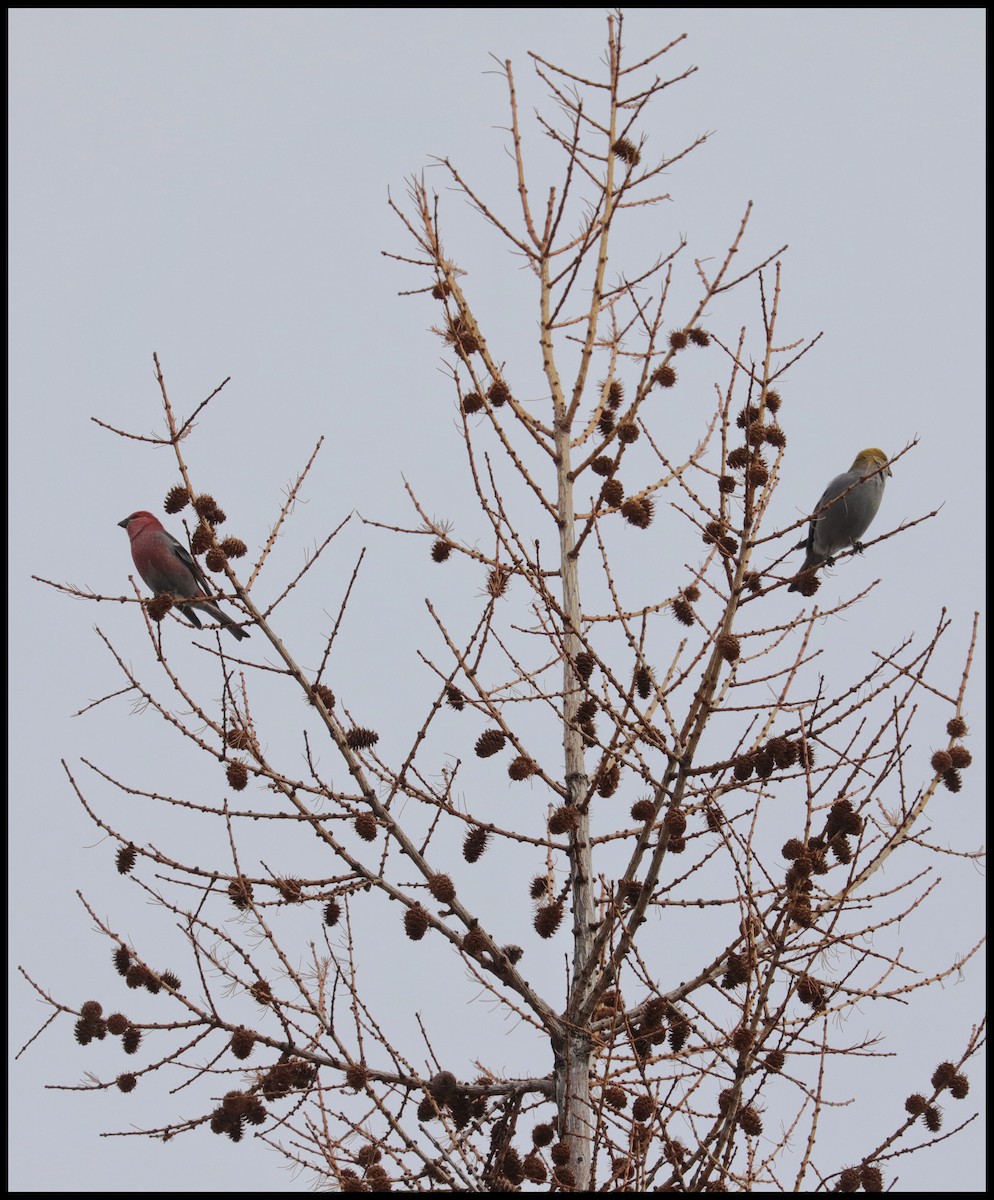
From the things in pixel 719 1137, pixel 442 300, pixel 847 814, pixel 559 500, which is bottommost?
pixel 719 1137

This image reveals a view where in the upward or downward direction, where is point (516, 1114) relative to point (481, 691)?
downward

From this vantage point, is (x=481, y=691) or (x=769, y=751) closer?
(x=769, y=751)

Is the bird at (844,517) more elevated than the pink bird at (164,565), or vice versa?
the pink bird at (164,565)

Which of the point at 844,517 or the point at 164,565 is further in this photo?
the point at 164,565

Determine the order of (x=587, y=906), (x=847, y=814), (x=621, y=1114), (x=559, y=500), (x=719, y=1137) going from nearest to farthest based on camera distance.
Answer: (x=719, y=1137)
(x=847, y=814)
(x=621, y=1114)
(x=587, y=906)
(x=559, y=500)

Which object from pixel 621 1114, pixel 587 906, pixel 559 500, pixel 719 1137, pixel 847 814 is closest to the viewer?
pixel 719 1137

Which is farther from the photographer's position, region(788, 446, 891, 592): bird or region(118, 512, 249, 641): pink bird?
region(118, 512, 249, 641): pink bird

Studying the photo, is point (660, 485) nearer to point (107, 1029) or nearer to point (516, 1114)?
point (516, 1114)

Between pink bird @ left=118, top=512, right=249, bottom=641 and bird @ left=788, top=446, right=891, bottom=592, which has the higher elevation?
pink bird @ left=118, top=512, right=249, bottom=641

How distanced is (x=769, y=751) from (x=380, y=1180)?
1.80 m

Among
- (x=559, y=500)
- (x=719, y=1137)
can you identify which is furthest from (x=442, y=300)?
(x=719, y=1137)

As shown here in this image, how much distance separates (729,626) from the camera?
4031 mm

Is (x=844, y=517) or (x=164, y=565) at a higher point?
(x=164, y=565)

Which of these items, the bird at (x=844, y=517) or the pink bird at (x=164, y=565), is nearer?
the bird at (x=844, y=517)
